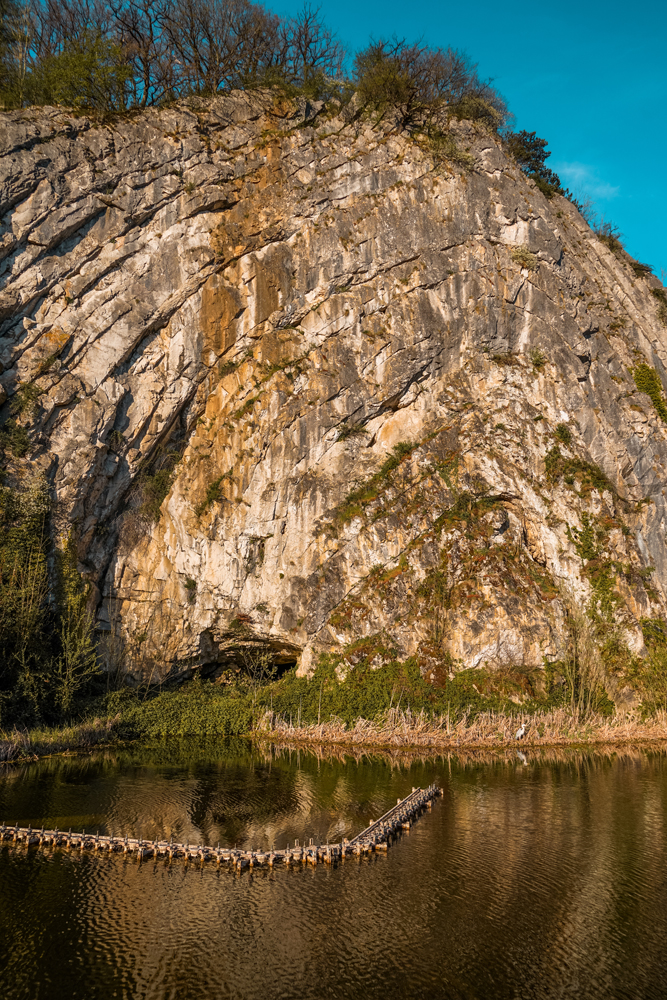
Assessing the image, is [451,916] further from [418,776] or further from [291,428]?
[291,428]

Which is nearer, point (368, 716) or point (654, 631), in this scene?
point (368, 716)

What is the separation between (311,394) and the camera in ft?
120

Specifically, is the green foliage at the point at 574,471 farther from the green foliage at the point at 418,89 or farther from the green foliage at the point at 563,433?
the green foliage at the point at 418,89

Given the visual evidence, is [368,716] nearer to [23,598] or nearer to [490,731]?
[490,731]

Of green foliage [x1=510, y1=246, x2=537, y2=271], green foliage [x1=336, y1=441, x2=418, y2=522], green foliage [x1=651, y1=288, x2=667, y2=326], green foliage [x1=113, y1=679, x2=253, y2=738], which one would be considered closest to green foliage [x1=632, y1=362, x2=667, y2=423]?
green foliage [x1=651, y1=288, x2=667, y2=326]

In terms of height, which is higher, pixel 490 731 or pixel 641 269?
pixel 641 269

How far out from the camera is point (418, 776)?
23422 millimetres

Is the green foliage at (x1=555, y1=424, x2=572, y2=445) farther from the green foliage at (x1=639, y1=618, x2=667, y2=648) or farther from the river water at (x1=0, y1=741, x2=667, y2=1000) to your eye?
the river water at (x1=0, y1=741, x2=667, y2=1000)

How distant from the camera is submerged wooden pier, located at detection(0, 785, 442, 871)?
52.2ft

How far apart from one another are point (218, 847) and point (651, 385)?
33.8 meters

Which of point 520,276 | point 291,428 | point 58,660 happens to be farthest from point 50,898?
point 520,276

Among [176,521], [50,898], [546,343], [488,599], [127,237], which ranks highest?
[127,237]

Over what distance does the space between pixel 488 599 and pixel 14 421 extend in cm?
2374

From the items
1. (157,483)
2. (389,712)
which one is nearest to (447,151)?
(157,483)
